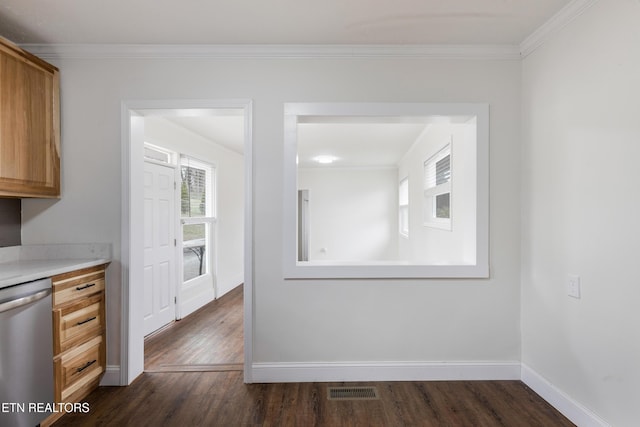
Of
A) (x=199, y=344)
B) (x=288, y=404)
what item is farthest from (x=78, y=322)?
(x=288, y=404)

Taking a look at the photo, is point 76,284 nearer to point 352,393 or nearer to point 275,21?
point 352,393

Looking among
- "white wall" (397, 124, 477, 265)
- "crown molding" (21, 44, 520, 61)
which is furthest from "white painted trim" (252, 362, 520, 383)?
"crown molding" (21, 44, 520, 61)

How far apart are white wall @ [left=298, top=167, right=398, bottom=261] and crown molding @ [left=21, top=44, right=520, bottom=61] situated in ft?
16.7

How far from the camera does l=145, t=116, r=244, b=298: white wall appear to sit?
12.2 ft

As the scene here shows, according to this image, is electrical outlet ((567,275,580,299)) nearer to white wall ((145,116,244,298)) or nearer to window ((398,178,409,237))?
white wall ((145,116,244,298))

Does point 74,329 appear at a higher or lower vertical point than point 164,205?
lower

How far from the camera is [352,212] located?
7.47m

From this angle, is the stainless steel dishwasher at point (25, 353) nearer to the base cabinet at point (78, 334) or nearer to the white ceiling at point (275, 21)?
the base cabinet at point (78, 334)

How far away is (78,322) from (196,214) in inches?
97.3

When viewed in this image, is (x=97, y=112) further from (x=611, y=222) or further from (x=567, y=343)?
(x=567, y=343)

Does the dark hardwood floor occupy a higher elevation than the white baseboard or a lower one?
lower

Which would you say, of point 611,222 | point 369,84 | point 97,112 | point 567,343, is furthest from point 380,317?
point 97,112

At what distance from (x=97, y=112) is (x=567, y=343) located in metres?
3.60

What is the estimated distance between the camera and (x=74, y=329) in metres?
1.98
